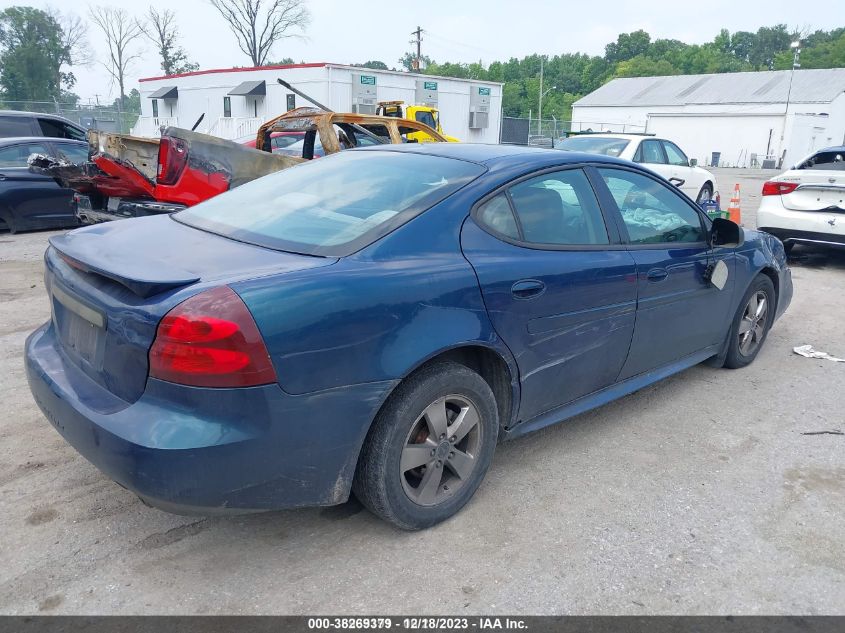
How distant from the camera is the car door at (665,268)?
364cm

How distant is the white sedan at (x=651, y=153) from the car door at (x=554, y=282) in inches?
299

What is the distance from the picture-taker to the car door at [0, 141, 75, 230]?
9.03 meters

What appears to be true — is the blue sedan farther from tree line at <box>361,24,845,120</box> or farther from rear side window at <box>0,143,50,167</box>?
tree line at <box>361,24,845,120</box>

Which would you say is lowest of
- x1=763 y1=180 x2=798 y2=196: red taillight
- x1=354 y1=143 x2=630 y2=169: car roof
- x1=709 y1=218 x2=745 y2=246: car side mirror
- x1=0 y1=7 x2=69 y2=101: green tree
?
x1=763 y1=180 x2=798 y2=196: red taillight

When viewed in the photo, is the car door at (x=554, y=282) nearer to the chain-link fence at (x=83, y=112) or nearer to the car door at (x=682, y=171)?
the car door at (x=682, y=171)

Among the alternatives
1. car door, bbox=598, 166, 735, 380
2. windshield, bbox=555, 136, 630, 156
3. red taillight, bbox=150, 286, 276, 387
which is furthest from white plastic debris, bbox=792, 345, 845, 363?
windshield, bbox=555, 136, 630, 156

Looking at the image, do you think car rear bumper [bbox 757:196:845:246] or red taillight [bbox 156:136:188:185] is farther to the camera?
car rear bumper [bbox 757:196:845:246]

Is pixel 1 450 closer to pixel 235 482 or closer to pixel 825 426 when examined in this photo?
pixel 235 482

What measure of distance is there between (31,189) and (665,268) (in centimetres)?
874

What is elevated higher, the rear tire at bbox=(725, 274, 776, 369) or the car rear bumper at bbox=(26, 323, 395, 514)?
the car rear bumper at bbox=(26, 323, 395, 514)

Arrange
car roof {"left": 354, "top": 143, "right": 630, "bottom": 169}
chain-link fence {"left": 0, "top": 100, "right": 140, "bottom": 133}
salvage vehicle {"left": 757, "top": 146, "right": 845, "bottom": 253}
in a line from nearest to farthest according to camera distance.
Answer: car roof {"left": 354, "top": 143, "right": 630, "bottom": 169}
salvage vehicle {"left": 757, "top": 146, "right": 845, "bottom": 253}
chain-link fence {"left": 0, "top": 100, "right": 140, "bottom": 133}

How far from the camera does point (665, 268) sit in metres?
3.74

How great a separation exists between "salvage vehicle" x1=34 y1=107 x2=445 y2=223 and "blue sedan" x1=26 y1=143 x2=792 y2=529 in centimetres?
390

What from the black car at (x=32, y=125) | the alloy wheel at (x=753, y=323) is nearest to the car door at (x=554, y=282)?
the alloy wheel at (x=753, y=323)
